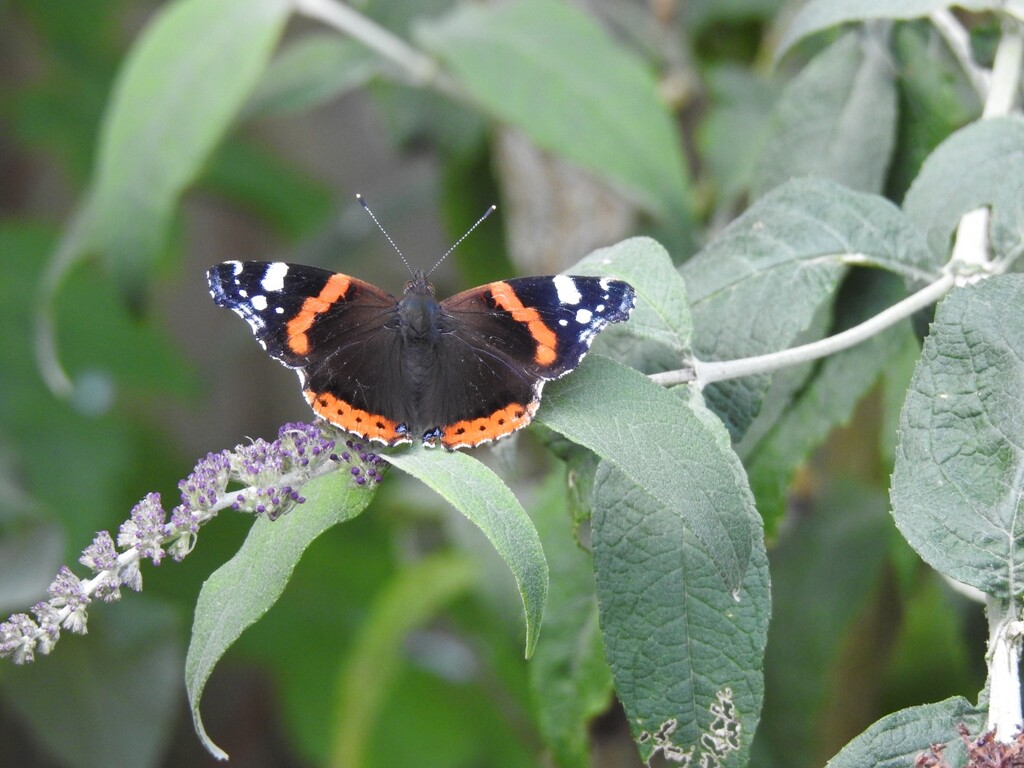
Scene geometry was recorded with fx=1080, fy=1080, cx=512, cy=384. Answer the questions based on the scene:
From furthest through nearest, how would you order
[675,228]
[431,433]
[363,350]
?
[675,228] < [363,350] < [431,433]

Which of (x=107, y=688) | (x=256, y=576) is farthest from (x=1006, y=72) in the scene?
(x=107, y=688)

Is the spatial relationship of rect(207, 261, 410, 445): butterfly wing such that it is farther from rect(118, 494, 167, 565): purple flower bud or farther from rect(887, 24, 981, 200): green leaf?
rect(887, 24, 981, 200): green leaf

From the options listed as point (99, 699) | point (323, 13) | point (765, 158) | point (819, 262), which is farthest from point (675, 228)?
point (99, 699)

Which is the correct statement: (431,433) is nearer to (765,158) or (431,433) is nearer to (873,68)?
(765,158)

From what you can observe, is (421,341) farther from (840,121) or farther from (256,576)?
(840,121)

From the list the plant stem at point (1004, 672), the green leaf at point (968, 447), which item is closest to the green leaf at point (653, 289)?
the green leaf at point (968, 447)

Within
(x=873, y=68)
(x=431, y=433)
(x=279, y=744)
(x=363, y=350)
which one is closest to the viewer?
(x=431, y=433)

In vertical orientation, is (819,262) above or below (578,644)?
above
